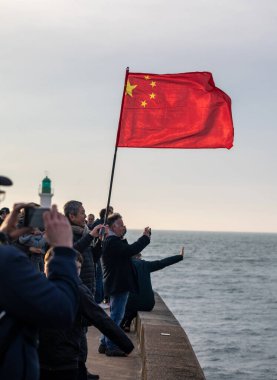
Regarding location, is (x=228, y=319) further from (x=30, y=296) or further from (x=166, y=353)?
(x=30, y=296)

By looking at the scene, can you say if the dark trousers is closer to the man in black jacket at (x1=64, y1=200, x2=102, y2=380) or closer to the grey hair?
the man in black jacket at (x1=64, y1=200, x2=102, y2=380)

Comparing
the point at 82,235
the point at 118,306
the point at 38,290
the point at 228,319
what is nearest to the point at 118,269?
the point at 118,306

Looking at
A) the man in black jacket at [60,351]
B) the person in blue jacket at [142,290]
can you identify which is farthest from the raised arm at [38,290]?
the person in blue jacket at [142,290]

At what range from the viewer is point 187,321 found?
Answer: 36.9m

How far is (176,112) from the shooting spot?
10156 mm

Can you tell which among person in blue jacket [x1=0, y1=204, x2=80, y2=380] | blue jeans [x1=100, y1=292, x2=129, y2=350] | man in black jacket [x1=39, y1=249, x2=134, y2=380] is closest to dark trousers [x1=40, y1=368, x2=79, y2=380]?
man in black jacket [x1=39, y1=249, x2=134, y2=380]

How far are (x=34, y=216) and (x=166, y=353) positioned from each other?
18.7 feet

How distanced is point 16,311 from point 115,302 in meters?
6.59

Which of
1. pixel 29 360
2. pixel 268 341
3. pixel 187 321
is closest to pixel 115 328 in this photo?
pixel 29 360

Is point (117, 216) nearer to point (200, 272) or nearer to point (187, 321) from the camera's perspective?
point (187, 321)

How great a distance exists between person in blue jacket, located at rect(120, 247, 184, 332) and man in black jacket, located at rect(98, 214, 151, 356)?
203 centimetres

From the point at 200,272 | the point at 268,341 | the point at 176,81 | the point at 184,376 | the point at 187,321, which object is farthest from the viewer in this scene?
the point at 200,272

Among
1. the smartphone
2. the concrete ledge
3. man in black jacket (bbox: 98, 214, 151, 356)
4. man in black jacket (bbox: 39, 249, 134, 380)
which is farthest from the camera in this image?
man in black jacket (bbox: 98, 214, 151, 356)

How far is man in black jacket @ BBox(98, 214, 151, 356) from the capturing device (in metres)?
9.48
